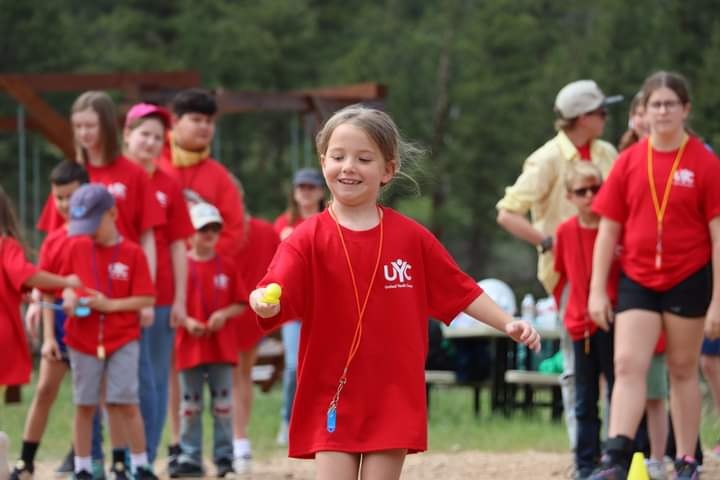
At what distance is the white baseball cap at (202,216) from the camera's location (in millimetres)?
8875

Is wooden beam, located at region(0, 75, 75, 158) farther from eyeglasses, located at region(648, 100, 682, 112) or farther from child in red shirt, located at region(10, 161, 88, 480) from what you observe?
eyeglasses, located at region(648, 100, 682, 112)

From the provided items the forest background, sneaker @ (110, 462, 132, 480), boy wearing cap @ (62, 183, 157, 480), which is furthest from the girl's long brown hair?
the forest background

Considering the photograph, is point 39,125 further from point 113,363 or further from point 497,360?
point 113,363

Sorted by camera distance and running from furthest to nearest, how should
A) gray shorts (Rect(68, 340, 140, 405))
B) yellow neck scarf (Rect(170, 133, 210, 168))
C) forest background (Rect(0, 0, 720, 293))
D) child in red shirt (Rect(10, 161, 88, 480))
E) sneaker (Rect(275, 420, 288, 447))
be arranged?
forest background (Rect(0, 0, 720, 293)) → sneaker (Rect(275, 420, 288, 447)) → yellow neck scarf (Rect(170, 133, 210, 168)) → child in red shirt (Rect(10, 161, 88, 480)) → gray shorts (Rect(68, 340, 140, 405))

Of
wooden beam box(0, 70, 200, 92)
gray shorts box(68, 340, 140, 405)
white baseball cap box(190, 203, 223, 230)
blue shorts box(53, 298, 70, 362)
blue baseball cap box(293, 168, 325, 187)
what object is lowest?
gray shorts box(68, 340, 140, 405)

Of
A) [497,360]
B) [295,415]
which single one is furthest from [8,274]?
[497,360]

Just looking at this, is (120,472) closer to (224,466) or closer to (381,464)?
(224,466)

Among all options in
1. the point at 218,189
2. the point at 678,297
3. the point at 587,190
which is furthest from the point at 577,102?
the point at 218,189

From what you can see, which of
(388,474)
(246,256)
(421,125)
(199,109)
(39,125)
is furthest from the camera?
(421,125)

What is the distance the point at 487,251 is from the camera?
29.7 m

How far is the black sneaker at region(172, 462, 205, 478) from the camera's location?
28.9 feet

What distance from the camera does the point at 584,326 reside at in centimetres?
812

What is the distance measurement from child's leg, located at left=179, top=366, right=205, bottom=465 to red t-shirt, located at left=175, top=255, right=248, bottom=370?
0.31 ft

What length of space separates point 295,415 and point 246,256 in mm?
5561
